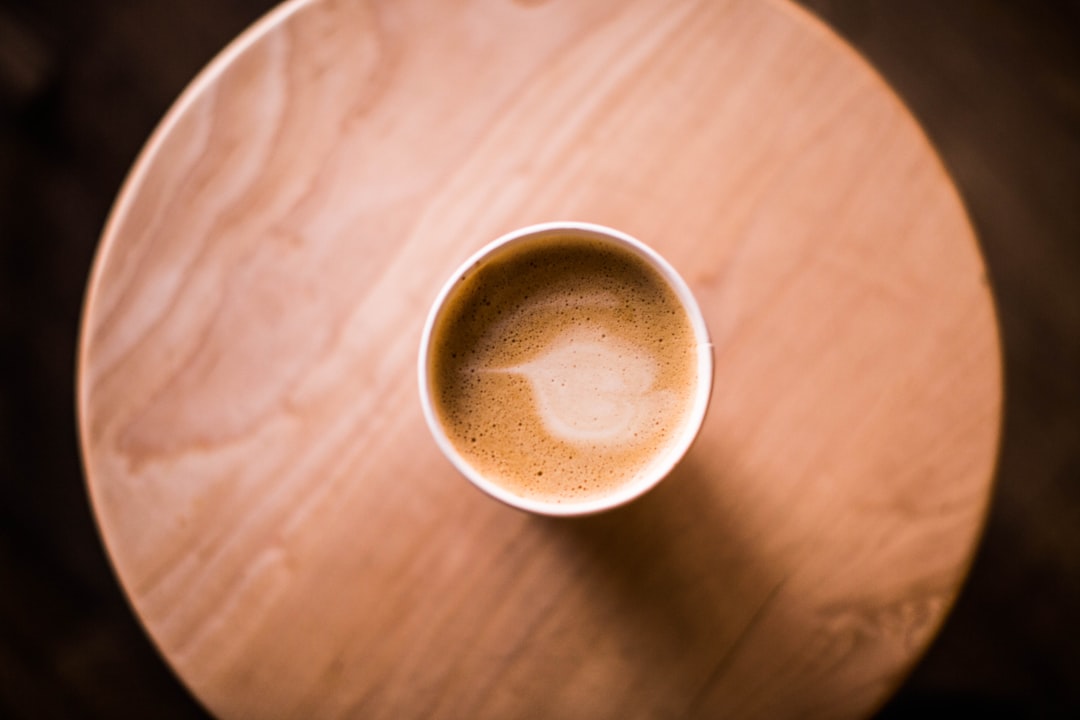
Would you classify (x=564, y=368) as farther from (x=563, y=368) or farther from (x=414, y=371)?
(x=414, y=371)

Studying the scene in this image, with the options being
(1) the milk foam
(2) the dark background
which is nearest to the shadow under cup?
(1) the milk foam

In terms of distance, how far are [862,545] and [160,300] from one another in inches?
34.9

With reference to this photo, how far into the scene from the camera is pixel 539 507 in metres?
0.77

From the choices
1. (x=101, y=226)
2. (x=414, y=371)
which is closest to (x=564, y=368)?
(x=414, y=371)

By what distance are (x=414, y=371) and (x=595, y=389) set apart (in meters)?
0.22

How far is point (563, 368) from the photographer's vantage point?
854mm

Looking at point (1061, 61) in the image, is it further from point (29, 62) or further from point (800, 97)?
point (29, 62)

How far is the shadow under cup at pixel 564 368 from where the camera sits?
839 mm

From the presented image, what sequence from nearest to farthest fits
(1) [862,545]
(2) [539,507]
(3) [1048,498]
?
(2) [539,507]
(1) [862,545]
(3) [1048,498]

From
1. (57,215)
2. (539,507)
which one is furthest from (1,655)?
(539,507)

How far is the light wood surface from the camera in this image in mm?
912

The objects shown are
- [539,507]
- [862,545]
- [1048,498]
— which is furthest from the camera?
[1048,498]

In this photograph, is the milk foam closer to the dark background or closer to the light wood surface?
the light wood surface

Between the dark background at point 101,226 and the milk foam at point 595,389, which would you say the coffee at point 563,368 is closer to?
the milk foam at point 595,389
